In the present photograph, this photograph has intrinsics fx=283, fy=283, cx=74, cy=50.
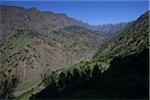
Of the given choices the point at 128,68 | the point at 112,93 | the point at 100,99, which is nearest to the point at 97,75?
the point at 128,68

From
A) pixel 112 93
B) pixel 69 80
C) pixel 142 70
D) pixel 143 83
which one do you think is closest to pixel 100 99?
pixel 112 93

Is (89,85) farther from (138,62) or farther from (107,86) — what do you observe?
(138,62)

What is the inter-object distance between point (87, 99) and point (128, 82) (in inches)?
1085

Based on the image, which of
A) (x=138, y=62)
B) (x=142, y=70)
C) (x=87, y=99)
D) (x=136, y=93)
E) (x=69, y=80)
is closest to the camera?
(x=87, y=99)

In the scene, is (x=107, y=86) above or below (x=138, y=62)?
below

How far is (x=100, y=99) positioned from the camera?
72188 mm

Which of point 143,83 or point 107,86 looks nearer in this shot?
point 143,83

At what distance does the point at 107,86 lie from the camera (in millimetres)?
97688

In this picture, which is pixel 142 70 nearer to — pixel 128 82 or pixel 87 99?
pixel 128 82

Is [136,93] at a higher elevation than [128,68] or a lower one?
lower

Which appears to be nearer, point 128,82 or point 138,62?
point 128,82

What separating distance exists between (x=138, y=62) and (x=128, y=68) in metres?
5.36

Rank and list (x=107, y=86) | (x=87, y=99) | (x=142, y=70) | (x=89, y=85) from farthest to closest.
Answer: (x=142, y=70)
(x=89, y=85)
(x=107, y=86)
(x=87, y=99)

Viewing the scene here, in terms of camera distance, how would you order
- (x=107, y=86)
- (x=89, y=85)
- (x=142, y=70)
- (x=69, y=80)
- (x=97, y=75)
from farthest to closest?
(x=69, y=80) → (x=97, y=75) → (x=142, y=70) → (x=89, y=85) → (x=107, y=86)
